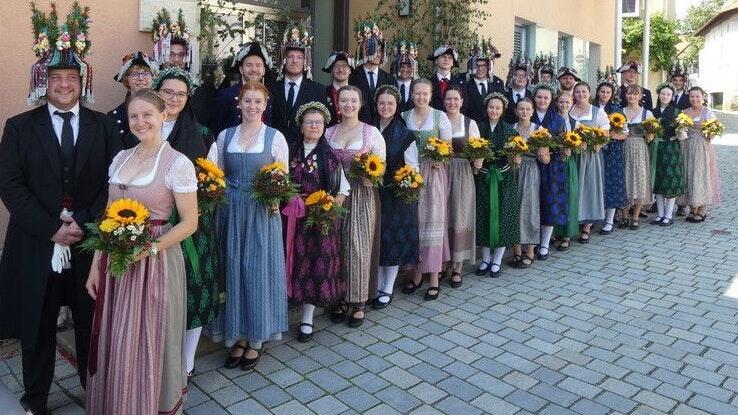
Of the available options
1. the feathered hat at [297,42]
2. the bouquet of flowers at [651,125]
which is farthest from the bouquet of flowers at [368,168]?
the bouquet of flowers at [651,125]

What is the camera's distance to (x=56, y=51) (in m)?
3.50

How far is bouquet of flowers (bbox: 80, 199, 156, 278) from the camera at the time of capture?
9.70 feet

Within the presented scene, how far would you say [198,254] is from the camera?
3.75 metres

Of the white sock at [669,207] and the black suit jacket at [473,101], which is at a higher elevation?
the black suit jacket at [473,101]

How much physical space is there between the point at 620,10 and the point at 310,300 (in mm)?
12758

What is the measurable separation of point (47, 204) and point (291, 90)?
2.78 m

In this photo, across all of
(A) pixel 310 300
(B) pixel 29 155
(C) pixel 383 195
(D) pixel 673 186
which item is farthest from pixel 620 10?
(B) pixel 29 155

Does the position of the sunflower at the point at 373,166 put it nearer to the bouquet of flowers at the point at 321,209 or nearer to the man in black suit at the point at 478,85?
the bouquet of flowers at the point at 321,209

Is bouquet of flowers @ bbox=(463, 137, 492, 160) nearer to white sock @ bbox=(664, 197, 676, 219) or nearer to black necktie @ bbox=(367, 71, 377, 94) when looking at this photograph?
black necktie @ bbox=(367, 71, 377, 94)

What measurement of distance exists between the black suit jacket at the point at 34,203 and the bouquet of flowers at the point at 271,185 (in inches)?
36.1

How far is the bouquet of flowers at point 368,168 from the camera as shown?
4.70 m

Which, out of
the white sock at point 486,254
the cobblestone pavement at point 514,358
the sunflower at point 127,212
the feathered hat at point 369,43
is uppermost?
the feathered hat at point 369,43

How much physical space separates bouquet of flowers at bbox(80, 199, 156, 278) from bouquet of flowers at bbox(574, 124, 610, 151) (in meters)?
5.66

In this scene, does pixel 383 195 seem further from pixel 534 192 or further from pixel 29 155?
pixel 29 155
